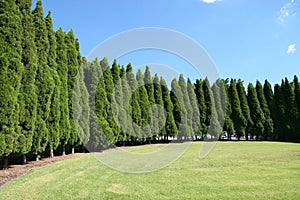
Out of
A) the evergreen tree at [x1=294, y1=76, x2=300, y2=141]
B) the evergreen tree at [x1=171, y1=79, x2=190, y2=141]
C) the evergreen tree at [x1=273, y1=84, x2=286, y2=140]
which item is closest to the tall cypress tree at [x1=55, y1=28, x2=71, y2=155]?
the evergreen tree at [x1=171, y1=79, x2=190, y2=141]

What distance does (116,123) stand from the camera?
19266mm

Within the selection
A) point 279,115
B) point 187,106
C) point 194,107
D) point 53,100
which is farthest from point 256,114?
point 53,100

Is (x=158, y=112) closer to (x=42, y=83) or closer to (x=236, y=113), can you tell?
(x=236, y=113)

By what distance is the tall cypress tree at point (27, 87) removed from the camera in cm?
966

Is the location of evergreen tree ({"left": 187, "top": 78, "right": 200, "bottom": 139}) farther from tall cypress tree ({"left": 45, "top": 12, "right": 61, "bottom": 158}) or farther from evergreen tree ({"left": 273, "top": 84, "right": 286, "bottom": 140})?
tall cypress tree ({"left": 45, "top": 12, "right": 61, "bottom": 158})

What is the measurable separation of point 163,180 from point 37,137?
7142mm

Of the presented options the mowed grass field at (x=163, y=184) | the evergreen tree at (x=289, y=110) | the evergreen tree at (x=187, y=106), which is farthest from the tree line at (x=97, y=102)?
the mowed grass field at (x=163, y=184)

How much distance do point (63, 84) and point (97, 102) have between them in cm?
355

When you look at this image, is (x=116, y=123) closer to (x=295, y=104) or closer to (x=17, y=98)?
(x=17, y=98)

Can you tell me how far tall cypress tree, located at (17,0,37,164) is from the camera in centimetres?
966

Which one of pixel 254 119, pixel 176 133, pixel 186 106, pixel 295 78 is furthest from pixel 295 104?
pixel 176 133

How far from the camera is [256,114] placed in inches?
1192

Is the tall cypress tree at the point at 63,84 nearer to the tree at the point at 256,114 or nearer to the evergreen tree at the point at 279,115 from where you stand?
the tree at the point at 256,114

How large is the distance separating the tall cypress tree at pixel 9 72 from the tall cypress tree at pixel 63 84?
426 centimetres
